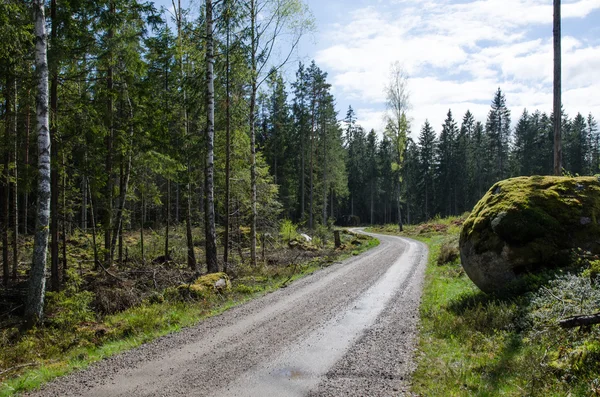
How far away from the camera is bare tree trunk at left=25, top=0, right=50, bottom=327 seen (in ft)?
27.5

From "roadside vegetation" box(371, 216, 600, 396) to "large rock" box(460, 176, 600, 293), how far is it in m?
0.49

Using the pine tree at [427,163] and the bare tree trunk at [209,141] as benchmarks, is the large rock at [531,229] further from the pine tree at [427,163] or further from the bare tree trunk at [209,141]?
the pine tree at [427,163]

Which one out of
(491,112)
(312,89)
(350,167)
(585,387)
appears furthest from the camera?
(350,167)

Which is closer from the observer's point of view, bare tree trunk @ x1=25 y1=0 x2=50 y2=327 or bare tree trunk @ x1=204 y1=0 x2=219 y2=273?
bare tree trunk @ x1=25 y1=0 x2=50 y2=327

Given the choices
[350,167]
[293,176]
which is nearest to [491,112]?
[350,167]

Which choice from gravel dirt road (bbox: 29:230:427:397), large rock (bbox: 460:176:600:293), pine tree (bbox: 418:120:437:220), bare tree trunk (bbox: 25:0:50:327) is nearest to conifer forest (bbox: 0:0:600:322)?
bare tree trunk (bbox: 25:0:50:327)

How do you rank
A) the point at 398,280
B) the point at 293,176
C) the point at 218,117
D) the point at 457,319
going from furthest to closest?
1. the point at 293,176
2. the point at 218,117
3. the point at 398,280
4. the point at 457,319

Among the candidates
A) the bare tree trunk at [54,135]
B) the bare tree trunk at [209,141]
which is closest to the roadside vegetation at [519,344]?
the bare tree trunk at [209,141]

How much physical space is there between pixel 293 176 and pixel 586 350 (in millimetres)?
42940

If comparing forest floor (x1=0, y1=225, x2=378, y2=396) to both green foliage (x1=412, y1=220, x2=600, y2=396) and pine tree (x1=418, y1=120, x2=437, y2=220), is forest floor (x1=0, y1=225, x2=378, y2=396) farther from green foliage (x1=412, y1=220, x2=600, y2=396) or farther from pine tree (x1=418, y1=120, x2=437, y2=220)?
pine tree (x1=418, y1=120, x2=437, y2=220)

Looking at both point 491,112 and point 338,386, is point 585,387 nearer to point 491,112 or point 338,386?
point 338,386

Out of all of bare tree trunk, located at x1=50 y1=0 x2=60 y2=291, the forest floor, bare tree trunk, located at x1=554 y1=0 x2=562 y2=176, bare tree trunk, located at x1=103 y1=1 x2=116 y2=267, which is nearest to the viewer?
the forest floor

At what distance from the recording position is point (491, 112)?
63031 millimetres

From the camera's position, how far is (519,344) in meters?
5.64
